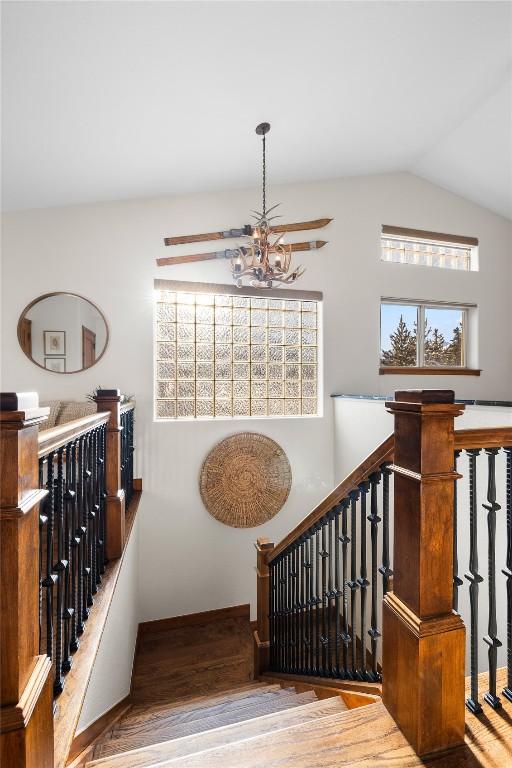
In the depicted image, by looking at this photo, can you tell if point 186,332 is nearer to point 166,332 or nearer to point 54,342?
point 166,332

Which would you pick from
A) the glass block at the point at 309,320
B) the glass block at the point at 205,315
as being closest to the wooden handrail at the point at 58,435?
the glass block at the point at 205,315

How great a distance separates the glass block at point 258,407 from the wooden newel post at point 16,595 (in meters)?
3.30

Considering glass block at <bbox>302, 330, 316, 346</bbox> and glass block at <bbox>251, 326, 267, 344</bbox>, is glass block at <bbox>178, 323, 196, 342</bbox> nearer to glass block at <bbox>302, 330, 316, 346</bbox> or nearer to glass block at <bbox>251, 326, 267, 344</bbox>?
glass block at <bbox>251, 326, 267, 344</bbox>

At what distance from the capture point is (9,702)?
72cm

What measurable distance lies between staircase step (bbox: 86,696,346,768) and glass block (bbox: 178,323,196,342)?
3.11 meters

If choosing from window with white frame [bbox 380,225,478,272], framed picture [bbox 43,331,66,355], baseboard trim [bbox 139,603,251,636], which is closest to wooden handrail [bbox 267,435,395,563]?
baseboard trim [bbox 139,603,251,636]

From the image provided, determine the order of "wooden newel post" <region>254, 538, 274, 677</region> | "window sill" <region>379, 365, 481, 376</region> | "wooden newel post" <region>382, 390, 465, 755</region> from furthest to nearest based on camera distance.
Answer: "window sill" <region>379, 365, 481, 376</region> → "wooden newel post" <region>254, 538, 274, 677</region> → "wooden newel post" <region>382, 390, 465, 755</region>

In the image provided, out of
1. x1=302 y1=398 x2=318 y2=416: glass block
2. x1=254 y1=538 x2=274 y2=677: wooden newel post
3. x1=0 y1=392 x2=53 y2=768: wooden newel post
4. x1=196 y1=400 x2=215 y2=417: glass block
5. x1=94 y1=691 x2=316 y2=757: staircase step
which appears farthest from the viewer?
x1=302 y1=398 x2=318 y2=416: glass block

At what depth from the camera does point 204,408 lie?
3928 millimetres

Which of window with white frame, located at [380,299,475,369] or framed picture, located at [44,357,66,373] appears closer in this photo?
framed picture, located at [44,357,66,373]

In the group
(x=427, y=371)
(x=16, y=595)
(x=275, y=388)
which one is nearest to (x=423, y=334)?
(x=427, y=371)

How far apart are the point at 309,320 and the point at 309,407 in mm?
1011

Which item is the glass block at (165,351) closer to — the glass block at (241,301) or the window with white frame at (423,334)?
the glass block at (241,301)

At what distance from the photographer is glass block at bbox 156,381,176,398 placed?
3.80 m
